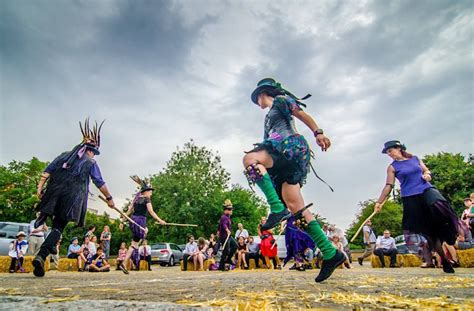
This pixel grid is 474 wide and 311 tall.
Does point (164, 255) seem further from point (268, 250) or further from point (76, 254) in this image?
point (268, 250)

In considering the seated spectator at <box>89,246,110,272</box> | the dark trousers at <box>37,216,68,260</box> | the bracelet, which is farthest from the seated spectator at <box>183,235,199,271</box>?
the bracelet

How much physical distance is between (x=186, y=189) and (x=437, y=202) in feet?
106

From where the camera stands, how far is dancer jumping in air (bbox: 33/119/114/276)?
4.52 m

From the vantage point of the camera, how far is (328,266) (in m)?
2.92

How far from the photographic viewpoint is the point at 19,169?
34.5 meters

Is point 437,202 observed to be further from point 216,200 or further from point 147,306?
point 216,200

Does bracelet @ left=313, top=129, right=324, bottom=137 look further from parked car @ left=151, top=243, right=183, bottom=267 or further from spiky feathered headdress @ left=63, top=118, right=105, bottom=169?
parked car @ left=151, top=243, right=183, bottom=267

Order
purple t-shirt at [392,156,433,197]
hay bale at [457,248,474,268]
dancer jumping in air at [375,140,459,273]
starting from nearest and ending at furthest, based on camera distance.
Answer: dancer jumping in air at [375,140,459,273]
purple t-shirt at [392,156,433,197]
hay bale at [457,248,474,268]

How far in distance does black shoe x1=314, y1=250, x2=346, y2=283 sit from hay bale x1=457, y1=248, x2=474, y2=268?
7.19m

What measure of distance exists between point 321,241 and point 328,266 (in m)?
0.26

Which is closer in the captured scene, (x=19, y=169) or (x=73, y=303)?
(x=73, y=303)

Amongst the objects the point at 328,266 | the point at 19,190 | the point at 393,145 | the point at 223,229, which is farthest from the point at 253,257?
the point at 19,190

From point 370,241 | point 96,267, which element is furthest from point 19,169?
point 370,241

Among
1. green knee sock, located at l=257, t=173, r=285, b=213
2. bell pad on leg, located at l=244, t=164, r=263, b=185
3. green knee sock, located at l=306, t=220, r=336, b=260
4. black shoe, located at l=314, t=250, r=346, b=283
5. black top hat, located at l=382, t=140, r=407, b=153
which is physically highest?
black top hat, located at l=382, t=140, r=407, b=153
